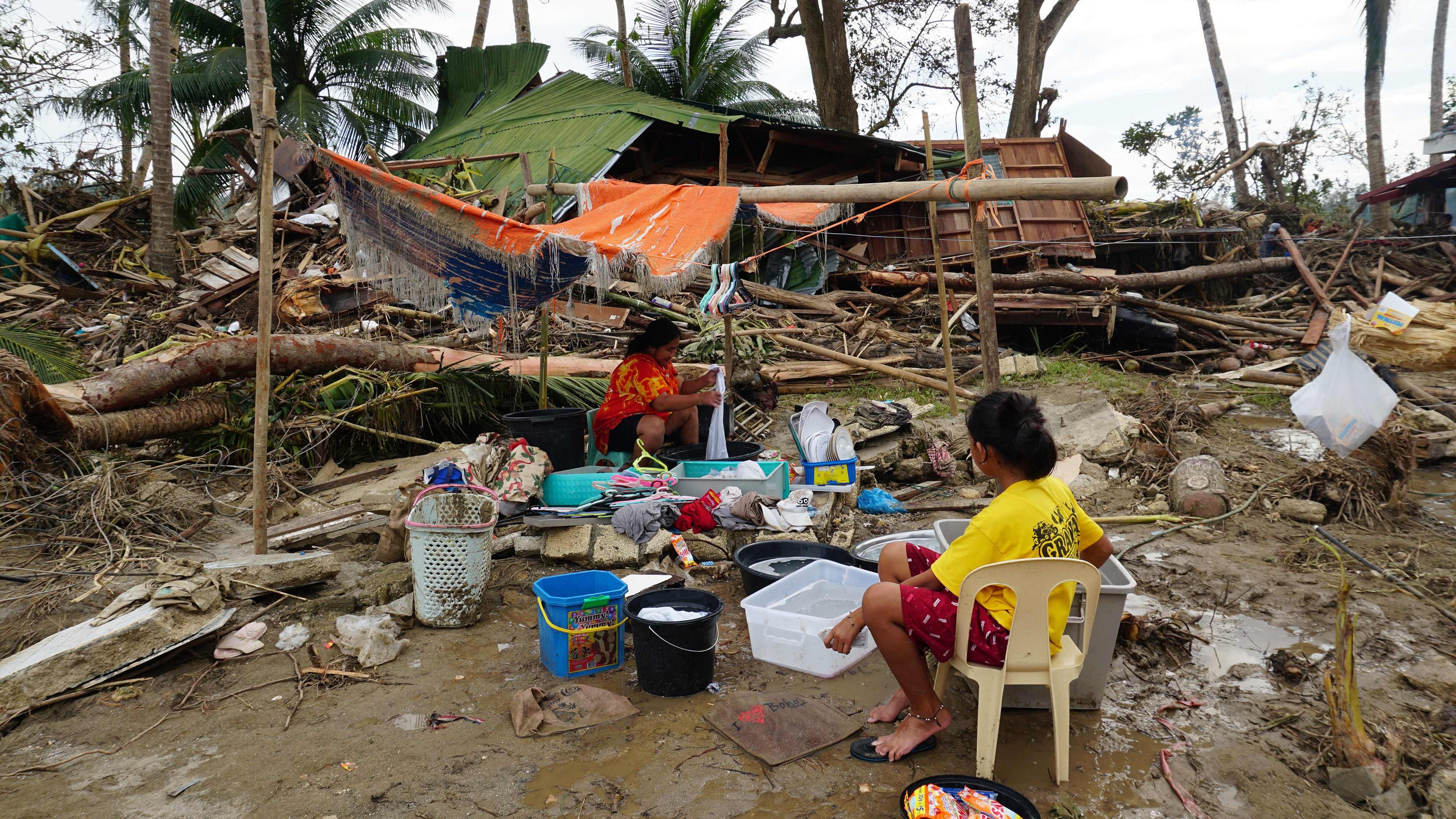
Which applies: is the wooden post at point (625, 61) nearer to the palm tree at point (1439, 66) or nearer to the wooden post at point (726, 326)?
the wooden post at point (726, 326)

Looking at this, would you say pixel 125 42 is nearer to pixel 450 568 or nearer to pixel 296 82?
pixel 296 82

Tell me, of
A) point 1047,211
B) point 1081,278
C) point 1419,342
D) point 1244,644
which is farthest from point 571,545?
point 1047,211

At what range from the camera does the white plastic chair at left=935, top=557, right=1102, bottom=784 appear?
91.7 inches

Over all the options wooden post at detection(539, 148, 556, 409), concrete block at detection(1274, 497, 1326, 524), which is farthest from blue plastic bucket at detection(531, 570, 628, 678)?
concrete block at detection(1274, 497, 1326, 524)

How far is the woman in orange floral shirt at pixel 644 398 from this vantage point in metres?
5.53

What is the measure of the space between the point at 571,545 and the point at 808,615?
1.66 meters

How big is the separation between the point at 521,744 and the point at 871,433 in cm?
425

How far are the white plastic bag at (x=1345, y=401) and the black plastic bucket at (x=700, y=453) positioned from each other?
345cm

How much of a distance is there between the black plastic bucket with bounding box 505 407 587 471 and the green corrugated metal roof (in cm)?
368

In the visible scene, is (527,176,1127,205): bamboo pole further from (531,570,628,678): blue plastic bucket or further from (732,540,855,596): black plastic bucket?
(531,570,628,678): blue plastic bucket

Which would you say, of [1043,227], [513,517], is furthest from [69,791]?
[1043,227]

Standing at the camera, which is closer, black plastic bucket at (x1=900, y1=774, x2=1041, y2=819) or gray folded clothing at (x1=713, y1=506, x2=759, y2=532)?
black plastic bucket at (x1=900, y1=774, x2=1041, y2=819)

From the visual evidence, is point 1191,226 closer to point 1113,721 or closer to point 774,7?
point 774,7

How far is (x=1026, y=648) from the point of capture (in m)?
2.40
